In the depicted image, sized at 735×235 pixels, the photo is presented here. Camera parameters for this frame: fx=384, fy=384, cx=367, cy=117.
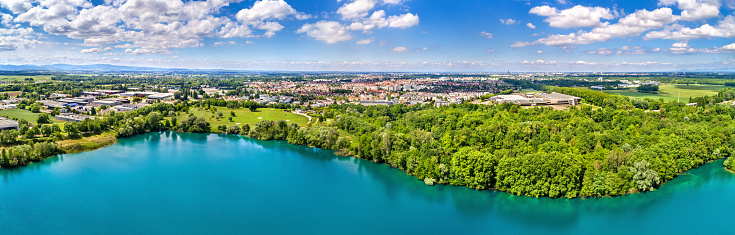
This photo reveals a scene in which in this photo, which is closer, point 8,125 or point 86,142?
point 86,142

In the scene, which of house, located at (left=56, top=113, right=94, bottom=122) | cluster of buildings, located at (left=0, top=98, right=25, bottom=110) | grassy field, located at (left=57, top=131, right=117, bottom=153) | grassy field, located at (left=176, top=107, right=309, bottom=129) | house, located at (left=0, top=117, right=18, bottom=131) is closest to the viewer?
grassy field, located at (left=57, top=131, right=117, bottom=153)

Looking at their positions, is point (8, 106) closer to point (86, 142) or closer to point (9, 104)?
point (9, 104)

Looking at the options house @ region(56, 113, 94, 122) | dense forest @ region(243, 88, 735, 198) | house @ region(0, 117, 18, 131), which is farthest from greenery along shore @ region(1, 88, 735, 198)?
house @ region(56, 113, 94, 122)

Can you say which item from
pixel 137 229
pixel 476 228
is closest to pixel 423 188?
pixel 476 228

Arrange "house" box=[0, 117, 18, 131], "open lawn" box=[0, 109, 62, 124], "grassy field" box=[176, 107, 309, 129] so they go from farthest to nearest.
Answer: "grassy field" box=[176, 107, 309, 129], "open lawn" box=[0, 109, 62, 124], "house" box=[0, 117, 18, 131]

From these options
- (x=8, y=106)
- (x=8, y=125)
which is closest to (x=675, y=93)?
(x=8, y=125)

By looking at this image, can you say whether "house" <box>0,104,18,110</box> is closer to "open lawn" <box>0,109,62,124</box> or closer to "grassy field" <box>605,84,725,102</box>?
"open lawn" <box>0,109,62,124</box>

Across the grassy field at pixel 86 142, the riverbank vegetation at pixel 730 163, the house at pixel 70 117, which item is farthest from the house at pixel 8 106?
the riverbank vegetation at pixel 730 163
